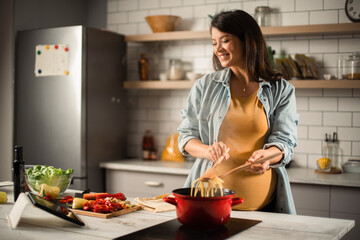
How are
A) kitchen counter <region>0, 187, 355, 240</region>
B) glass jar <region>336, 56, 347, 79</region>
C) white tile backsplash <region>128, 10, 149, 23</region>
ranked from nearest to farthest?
kitchen counter <region>0, 187, 355, 240</region> → glass jar <region>336, 56, 347, 79</region> → white tile backsplash <region>128, 10, 149, 23</region>

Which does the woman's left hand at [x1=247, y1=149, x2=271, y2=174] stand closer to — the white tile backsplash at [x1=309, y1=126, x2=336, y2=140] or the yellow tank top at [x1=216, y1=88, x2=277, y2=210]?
the yellow tank top at [x1=216, y1=88, x2=277, y2=210]

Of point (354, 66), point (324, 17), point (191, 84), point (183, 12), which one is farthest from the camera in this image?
point (183, 12)

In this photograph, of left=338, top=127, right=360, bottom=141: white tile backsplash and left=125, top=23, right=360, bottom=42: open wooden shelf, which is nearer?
left=125, top=23, right=360, bottom=42: open wooden shelf

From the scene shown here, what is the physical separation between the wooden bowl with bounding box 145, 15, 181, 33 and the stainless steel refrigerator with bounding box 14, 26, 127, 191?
1.21ft

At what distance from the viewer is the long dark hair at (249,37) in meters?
2.34

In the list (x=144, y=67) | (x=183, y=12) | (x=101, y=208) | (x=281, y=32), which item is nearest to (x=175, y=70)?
(x=144, y=67)

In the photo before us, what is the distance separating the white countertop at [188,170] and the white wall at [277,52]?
35 cm

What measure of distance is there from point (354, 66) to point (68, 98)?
236cm

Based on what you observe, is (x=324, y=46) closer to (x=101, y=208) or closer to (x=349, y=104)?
(x=349, y=104)

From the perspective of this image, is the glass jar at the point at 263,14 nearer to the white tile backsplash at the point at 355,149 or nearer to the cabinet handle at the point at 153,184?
the white tile backsplash at the point at 355,149

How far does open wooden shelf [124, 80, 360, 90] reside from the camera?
12.1 ft

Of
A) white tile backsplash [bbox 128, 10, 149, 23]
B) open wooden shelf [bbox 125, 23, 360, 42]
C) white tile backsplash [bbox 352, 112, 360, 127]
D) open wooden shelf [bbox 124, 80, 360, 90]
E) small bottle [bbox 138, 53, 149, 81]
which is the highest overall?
white tile backsplash [bbox 128, 10, 149, 23]

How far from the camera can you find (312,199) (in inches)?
136


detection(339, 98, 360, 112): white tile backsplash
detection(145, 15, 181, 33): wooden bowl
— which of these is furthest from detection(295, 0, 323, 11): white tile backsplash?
detection(145, 15, 181, 33): wooden bowl
